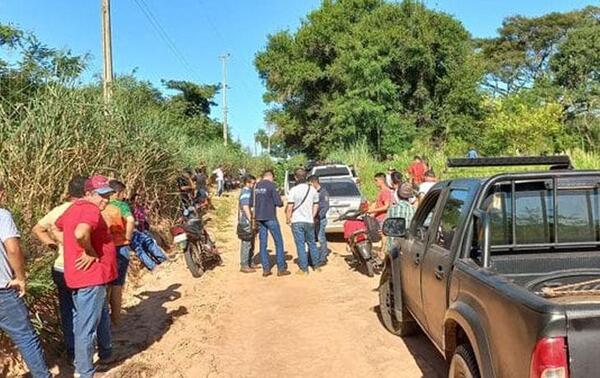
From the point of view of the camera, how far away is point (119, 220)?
6.42 meters

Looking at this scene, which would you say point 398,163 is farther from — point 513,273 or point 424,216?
point 513,273

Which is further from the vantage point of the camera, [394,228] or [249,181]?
[249,181]

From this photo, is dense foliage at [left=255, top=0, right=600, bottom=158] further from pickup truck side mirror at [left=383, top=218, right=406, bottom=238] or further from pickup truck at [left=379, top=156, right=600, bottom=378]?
pickup truck at [left=379, top=156, right=600, bottom=378]

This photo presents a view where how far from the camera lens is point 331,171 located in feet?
53.1

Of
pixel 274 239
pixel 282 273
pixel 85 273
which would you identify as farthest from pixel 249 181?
pixel 85 273

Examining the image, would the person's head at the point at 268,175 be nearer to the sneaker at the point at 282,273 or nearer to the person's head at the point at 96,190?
the sneaker at the point at 282,273

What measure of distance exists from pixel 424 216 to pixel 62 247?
3340mm

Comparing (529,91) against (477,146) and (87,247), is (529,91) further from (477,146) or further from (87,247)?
(87,247)

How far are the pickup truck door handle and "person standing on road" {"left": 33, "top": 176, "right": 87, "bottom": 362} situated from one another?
319cm

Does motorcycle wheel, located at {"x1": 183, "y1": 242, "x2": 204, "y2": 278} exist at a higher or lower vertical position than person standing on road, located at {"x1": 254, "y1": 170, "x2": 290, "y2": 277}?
lower

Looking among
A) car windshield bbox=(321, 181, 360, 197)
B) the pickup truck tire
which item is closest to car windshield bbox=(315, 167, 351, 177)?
car windshield bbox=(321, 181, 360, 197)

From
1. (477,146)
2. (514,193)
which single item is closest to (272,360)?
(514,193)

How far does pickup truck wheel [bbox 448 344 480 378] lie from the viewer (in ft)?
11.2

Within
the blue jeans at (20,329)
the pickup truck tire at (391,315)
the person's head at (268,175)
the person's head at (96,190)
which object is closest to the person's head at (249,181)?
the person's head at (268,175)
